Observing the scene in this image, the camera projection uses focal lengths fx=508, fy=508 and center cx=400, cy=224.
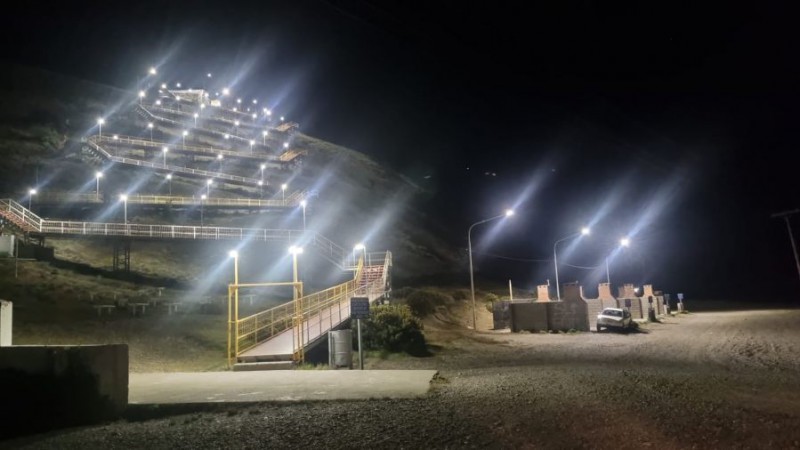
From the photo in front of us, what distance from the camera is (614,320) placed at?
29.4 metres

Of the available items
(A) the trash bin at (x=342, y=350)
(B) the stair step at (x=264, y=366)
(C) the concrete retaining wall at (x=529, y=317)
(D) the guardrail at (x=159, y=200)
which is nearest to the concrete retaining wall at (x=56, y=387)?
(B) the stair step at (x=264, y=366)

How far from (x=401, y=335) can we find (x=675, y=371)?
406 inches

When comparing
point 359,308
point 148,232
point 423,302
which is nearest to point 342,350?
point 359,308

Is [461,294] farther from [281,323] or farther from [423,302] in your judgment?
[281,323]

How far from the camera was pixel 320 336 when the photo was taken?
1841 centimetres

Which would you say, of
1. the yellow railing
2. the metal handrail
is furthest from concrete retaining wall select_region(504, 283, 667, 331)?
the metal handrail

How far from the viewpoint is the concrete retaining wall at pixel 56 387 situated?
827cm

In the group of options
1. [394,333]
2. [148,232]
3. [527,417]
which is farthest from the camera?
[148,232]

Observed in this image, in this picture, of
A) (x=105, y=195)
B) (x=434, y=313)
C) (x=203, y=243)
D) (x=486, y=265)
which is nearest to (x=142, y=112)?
(x=105, y=195)

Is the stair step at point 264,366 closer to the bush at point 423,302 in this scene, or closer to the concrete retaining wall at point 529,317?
the bush at point 423,302

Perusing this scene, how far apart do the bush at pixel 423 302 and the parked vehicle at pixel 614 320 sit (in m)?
11.2

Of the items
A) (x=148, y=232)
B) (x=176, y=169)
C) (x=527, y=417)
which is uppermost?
(x=176, y=169)

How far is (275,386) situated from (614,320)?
2390 cm

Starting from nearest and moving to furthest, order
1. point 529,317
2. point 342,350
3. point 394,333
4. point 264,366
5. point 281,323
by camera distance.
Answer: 1. point 264,366
2. point 342,350
3. point 394,333
4. point 281,323
5. point 529,317
